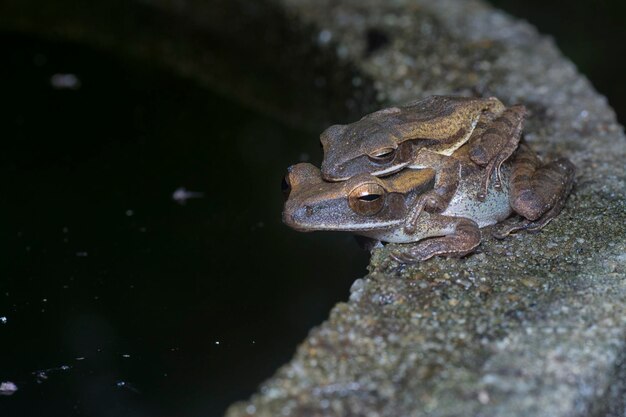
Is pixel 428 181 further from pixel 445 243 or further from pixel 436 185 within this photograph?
pixel 445 243

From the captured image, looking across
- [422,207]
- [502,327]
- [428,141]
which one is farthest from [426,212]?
[502,327]

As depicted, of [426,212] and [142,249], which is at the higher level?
[142,249]

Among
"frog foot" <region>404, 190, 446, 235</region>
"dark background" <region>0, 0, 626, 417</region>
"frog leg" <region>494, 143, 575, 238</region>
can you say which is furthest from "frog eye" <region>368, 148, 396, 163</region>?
"dark background" <region>0, 0, 626, 417</region>

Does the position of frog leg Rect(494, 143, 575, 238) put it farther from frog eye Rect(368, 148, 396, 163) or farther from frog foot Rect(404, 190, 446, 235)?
frog eye Rect(368, 148, 396, 163)

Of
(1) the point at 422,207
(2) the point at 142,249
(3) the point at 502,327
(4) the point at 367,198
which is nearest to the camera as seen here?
(3) the point at 502,327

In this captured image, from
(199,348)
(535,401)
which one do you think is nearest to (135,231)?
(199,348)

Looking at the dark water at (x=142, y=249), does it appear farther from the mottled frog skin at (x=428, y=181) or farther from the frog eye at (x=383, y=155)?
the frog eye at (x=383, y=155)
